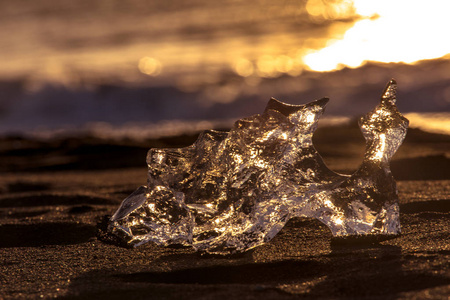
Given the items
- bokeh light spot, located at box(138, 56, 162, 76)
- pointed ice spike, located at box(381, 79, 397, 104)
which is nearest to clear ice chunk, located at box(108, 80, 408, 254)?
pointed ice spike, located at box(381, 79, 397, 104)

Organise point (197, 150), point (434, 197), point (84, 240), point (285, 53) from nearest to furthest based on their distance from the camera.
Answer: point (197, 150)
point (84, 240)
point (434, 197)
point (285, 53)

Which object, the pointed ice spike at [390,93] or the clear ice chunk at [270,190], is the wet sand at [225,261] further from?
the pointed ice spike at [390,93]

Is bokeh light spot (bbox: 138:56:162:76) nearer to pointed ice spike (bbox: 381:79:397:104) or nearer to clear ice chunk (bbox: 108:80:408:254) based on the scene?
clear ice chunk (bbox: 108:80:408:254)

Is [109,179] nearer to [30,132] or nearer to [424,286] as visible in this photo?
[424,286]

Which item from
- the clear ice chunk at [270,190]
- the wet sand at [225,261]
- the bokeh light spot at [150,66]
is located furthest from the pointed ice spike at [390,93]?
the bokeh light spot at [150,66]

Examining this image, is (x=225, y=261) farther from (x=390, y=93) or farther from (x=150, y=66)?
(x=150, y=66)

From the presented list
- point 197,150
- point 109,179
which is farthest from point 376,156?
point 109,179

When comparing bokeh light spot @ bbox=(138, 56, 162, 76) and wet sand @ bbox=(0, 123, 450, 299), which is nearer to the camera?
wet sand @ bbox=(0, 123, 450, 299)

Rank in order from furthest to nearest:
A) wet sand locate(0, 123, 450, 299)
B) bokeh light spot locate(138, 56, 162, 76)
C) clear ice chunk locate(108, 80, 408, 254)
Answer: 1. bokeh light spot locate(138, 56, 162, 76)
2. clear ice chunk locate(108, 80, 408, 254)
3. wet sand locate(0, 123, 450, 299)
